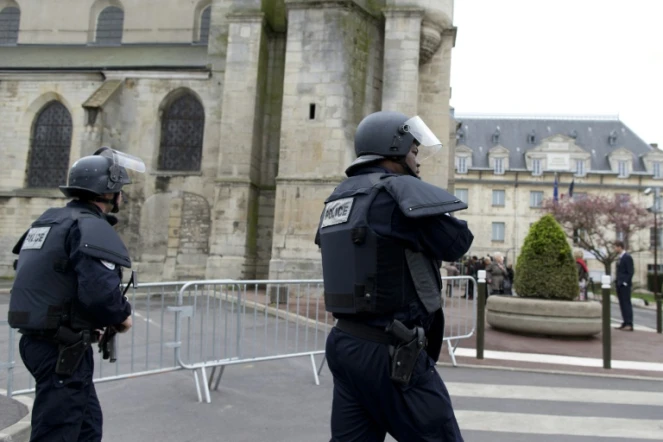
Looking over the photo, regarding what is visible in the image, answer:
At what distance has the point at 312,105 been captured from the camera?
16641 millimetres

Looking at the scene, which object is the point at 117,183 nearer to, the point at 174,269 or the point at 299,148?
the point at 299,148

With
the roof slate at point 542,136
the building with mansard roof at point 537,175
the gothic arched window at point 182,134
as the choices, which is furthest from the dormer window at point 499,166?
the gothic arched window at point 182,134

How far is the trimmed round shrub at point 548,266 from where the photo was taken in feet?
32.0

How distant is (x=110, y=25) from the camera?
25109mm

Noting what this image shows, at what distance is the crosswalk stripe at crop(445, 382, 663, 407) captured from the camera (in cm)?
567

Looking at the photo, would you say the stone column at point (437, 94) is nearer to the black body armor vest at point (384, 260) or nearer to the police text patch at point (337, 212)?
the police text patch at point (337, 212)

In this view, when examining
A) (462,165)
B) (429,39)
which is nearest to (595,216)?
(462,165)

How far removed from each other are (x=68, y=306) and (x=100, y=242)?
0.42 metres

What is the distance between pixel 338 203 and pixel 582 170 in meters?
56.1

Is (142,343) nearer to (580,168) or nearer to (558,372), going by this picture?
(558,372)

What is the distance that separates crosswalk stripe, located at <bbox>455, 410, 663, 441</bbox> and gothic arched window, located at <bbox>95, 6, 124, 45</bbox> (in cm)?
2488

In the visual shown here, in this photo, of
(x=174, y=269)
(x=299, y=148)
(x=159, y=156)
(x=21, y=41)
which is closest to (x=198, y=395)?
(x=299, y=148)

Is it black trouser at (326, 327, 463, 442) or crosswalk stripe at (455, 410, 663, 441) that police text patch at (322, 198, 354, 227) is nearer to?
black trouser at (326, 327, 463, 442)

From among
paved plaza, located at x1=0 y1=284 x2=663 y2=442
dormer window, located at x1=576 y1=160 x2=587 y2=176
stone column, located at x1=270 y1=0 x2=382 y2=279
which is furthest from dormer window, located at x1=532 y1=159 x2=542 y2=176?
paved plaza, located at x1=0 y1=284 x2=663 y2=442
